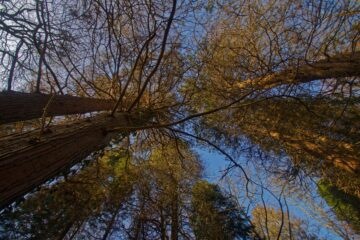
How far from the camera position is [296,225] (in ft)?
34.8

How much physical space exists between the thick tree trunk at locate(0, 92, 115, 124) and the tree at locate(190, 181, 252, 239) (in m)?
3.12

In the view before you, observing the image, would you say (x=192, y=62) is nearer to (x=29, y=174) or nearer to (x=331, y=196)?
(x=29, y=174)

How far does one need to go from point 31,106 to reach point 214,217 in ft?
14.9

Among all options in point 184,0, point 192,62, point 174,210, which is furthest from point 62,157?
point 174,210

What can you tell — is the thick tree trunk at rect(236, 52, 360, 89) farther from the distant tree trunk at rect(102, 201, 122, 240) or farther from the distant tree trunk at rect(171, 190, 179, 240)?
the distant tree trunk at rect(102, 201, 122, 240)

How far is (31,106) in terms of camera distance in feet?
11.6

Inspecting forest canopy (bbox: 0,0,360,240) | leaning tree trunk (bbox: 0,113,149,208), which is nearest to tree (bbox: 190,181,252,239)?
forest canopy (bbox: 0,0,360,240)

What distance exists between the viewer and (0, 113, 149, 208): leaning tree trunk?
1.56m

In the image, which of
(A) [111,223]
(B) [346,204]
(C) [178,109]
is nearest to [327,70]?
(C) [178,109]

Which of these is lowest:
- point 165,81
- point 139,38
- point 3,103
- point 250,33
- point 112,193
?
point 112,193

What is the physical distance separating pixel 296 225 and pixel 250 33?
27.2 feet

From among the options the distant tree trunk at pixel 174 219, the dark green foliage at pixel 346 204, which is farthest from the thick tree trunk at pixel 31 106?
the dark green foliage at pixel 346 204

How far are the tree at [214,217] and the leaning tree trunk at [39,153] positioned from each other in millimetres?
3002

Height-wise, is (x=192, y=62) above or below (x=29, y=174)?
above
